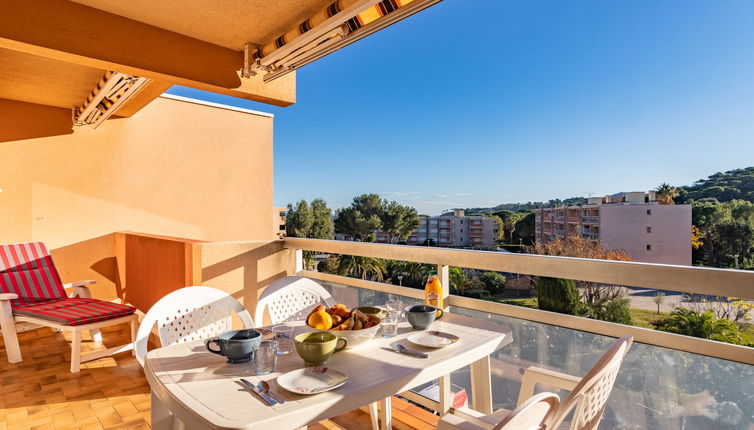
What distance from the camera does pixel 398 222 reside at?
30.8 metres

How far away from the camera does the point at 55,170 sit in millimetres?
4762

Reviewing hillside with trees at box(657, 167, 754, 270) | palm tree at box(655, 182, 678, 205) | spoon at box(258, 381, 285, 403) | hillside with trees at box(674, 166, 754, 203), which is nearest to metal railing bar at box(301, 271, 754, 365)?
spoon at box(258, 381, 285, 403)

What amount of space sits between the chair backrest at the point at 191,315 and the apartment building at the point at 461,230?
20343 millimetres

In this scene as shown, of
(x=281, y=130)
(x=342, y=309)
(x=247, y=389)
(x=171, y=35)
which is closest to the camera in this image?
(x=247, y=389)

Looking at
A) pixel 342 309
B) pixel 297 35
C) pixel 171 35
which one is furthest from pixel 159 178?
pixel 342 309

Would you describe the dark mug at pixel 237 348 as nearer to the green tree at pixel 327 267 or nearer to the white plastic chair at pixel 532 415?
the white plastic chair at pixel 532 415

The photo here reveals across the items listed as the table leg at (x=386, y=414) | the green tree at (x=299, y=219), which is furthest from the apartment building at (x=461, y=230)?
the table leg at (x=386, y=414)

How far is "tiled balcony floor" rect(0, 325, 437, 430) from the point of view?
7.54ft

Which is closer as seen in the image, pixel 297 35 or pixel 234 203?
pixel 297 35

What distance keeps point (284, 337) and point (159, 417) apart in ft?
1.62

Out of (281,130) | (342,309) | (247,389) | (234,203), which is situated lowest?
(247,389)

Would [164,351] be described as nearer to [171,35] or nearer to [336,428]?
[336,428]

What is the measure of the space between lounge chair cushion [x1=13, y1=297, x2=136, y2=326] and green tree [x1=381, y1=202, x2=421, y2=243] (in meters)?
27.0

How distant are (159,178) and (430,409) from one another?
4.83 meters
